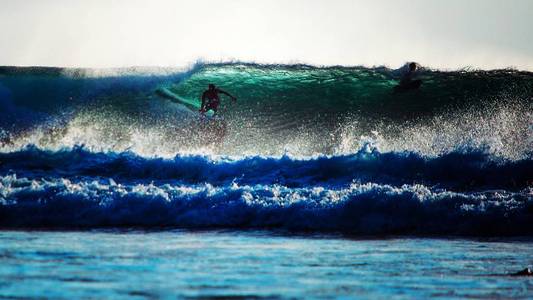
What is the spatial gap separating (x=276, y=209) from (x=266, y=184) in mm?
1938

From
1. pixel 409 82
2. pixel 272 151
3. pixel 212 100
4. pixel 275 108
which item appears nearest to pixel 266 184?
pixel 272 151

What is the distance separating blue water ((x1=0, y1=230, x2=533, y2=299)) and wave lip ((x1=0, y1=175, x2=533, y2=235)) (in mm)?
1176

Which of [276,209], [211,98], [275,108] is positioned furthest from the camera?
[275,108]

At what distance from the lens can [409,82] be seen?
19.4 m

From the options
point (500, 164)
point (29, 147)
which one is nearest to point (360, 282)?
point (500, 164)

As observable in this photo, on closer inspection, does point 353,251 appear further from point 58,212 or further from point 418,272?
point 58,212

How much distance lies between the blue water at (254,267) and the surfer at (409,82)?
28.9 ft

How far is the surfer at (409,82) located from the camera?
19.3 meters

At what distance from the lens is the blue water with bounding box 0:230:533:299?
6648mm

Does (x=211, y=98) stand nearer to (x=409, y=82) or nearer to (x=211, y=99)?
(x=211, y=99)

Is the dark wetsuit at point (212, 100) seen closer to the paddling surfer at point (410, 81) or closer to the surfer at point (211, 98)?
the surfer at point (211, 98)

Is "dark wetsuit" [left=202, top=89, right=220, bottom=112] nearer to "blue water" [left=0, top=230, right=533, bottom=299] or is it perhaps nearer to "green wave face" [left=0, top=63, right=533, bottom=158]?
"green wave face" [left=0, top=63, right=533, bottom=158]

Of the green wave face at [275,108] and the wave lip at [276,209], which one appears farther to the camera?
the green wave face at [275,108]

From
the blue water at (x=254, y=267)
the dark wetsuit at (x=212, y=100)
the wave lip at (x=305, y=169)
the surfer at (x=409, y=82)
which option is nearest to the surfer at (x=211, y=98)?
the dark wetsuit at (x=212, y=100)
